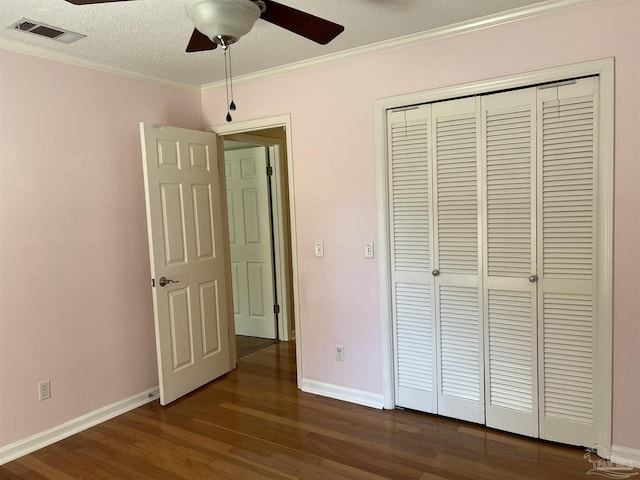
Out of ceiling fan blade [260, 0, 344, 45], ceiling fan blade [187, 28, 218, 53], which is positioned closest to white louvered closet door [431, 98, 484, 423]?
ceiling fan blade [260, 0, 344, 45]

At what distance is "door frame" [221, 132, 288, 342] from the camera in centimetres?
462

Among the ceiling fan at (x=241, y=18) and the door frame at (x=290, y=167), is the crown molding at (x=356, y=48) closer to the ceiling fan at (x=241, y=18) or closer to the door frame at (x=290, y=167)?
the door frame at (x=290, y=167)

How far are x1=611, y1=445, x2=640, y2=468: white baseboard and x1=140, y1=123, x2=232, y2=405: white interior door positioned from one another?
2705 mm

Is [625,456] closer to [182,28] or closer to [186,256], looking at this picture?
[186,256]

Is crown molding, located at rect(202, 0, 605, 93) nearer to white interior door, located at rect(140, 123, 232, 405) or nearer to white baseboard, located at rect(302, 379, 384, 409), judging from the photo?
white interior door, located at rect(140, 123, 232, 405)

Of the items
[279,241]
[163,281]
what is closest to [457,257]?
[163,281]

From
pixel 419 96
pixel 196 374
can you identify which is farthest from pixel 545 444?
pixel 196 374

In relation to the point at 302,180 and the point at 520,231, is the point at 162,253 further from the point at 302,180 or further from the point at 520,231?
the point at 520,231

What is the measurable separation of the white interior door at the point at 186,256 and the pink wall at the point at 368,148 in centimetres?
56

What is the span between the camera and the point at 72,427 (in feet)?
9.70

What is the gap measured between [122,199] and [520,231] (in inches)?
103

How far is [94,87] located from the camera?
306 centimetres

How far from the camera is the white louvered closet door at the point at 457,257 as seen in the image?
8.95 feet

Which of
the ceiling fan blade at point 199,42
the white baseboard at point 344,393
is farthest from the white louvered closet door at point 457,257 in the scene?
the ceiling fan blade at point 199,42
